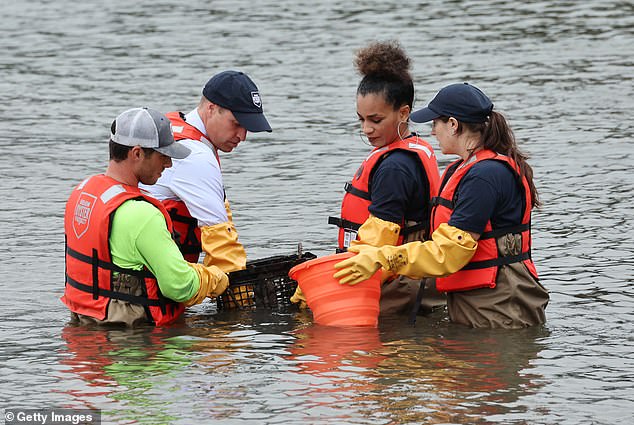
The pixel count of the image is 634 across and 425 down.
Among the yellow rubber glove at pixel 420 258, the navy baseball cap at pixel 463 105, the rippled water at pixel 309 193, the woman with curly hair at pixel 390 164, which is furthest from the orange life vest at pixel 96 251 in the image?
the navy baseball cap at pixel 463 105

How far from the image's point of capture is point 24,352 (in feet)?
26.8

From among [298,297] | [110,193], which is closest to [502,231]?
[298,297]

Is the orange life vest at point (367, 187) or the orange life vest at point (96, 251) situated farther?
the orange life vest at point (367, 187)

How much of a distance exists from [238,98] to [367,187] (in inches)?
41.3

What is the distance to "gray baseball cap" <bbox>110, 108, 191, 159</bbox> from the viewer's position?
7.65 meters

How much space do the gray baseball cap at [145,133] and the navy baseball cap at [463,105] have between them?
162cm

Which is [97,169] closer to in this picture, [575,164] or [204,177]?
[575,164]

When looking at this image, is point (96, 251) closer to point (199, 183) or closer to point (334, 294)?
point (199, 183)

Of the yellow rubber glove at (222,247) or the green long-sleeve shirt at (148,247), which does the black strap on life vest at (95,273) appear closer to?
the green long-sleeve shirt at (148,247)

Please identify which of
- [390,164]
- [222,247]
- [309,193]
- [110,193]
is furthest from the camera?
[309,193]

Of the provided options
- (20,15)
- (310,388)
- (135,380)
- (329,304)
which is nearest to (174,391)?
(135,380)

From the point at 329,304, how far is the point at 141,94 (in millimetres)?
10925

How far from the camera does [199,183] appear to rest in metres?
8.30

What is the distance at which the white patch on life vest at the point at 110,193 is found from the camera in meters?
7.71
